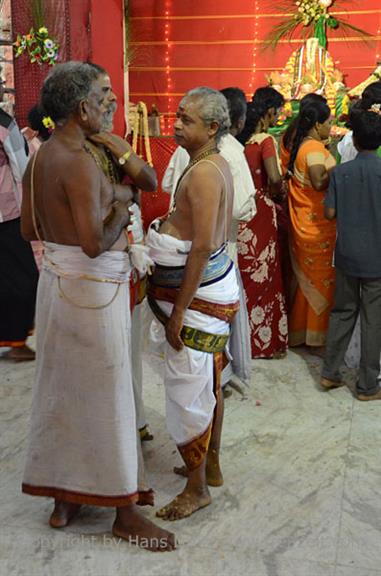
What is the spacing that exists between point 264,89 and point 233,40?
597cm

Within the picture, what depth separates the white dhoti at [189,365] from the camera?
A: 254 cm

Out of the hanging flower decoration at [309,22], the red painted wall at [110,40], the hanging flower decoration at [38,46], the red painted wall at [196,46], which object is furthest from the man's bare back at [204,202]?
the red painted wall at [196,46]

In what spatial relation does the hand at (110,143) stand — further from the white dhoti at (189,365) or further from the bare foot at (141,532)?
the bare foot at (141,532)

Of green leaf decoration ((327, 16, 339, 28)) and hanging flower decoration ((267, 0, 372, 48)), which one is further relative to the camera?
green leaf decoration ((327, 16, 339, 28))

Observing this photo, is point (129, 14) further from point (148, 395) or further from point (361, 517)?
point (361, 517)

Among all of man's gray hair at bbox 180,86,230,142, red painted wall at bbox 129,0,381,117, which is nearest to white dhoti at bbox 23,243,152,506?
man's gray hair at bbox 180,86,230,142

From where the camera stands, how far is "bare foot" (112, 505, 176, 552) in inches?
94.2

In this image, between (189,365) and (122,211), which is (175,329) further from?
(122,211)

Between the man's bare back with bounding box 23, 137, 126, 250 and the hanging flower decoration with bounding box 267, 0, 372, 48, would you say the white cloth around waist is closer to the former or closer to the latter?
the man's bare back with bounding box 23, 137, 126, 250

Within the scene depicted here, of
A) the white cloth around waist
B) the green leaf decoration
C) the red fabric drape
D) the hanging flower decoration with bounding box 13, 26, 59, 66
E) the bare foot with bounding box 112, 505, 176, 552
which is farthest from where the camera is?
the green leaf decoration

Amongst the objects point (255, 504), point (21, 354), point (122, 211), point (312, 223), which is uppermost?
point (122, 211)

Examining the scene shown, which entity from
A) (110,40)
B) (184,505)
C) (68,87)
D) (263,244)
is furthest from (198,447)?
(110,40)

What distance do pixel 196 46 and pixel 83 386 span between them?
26.9ft

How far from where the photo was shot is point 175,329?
2496 mm
